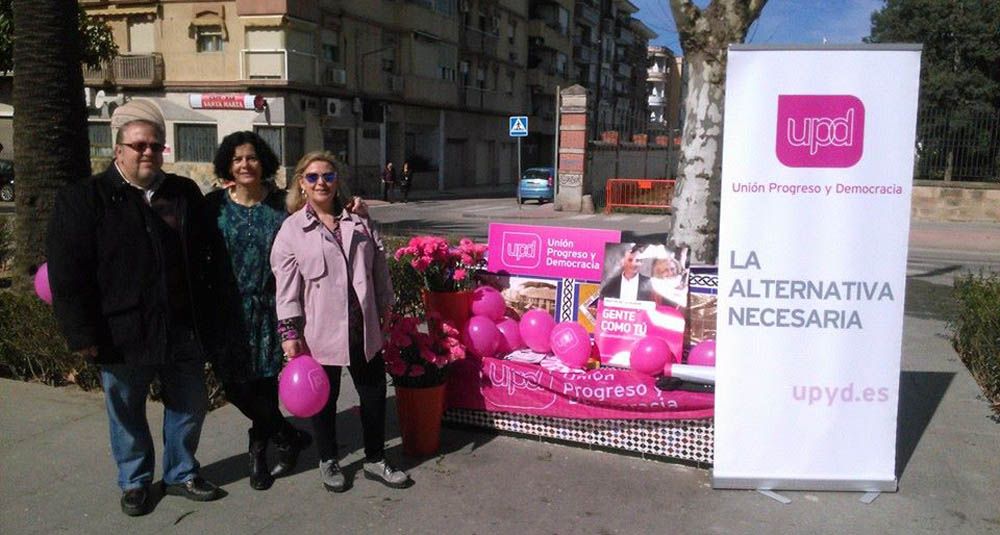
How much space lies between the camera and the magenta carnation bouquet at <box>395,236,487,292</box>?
5.23 m

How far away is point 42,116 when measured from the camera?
662cm

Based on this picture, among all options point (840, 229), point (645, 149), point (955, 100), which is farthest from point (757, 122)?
point (955, 100)

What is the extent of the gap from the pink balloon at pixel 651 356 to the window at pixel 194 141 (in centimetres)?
2884

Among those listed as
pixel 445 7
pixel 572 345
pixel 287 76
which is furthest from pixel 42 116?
pixel 445 7

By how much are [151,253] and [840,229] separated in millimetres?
3297

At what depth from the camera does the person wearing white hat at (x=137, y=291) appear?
3459mm

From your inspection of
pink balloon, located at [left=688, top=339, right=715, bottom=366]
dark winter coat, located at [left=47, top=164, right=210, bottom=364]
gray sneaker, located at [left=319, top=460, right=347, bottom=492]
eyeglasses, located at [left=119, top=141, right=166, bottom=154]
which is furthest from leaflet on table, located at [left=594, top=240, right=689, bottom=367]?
eyeglasses, located at [left=119, top=141, right=166, bottom=154]

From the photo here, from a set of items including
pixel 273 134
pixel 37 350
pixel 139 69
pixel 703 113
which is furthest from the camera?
pixel 139 69

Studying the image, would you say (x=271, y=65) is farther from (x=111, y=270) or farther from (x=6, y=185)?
(x=111, y=270)

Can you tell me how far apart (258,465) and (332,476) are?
1.33 feet

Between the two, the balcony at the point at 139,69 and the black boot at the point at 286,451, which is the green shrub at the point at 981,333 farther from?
the balcony at the point at 139,69

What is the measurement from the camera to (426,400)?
446 cm

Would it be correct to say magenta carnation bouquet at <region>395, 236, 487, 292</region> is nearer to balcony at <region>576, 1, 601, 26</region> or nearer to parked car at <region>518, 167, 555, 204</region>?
parked car at <region>518, 167, 555, 204</region>

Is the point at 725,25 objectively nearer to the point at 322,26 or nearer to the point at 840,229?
the point at 840,229
